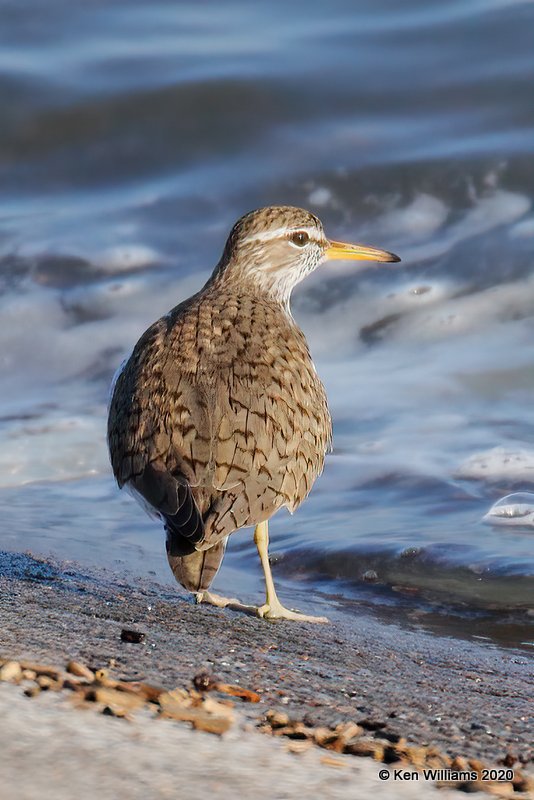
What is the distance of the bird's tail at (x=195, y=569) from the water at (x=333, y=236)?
1560 millimetres

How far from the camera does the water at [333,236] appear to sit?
22.5 feet

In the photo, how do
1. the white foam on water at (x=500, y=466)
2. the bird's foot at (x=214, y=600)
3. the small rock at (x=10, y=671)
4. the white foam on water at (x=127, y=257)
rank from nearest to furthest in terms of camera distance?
the small rock at (x=10, y=671)
the bird's foot at (x=214, y=600)
the white foam on water at (x=500, y=466)
the white foam on water at (x=127, y=257)

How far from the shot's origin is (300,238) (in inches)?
263

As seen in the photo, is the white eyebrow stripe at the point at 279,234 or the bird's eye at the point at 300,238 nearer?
the white eyebrow stripe at the point at 279,234

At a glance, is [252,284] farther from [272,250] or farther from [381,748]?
[381,748]

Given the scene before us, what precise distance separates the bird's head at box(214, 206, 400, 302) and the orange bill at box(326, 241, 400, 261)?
116mm

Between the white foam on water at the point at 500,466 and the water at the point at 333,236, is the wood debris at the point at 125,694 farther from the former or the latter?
the white foam on water at the point at 500,466

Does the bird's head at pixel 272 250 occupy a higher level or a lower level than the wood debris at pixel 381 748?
higher

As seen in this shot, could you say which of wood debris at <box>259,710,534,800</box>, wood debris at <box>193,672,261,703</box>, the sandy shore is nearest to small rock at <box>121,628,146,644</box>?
the sandy shore

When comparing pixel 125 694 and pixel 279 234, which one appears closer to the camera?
pixel 125 694

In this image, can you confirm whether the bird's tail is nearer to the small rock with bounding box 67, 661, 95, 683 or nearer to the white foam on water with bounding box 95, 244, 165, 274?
the small rock with bounding box 67, 661, 95, 683

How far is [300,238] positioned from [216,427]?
2.16 meters

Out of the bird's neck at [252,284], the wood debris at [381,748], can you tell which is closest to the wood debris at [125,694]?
the wood debris at [381,748]

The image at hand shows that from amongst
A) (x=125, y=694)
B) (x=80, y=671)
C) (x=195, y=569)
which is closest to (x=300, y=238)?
(x=195, y=569)
